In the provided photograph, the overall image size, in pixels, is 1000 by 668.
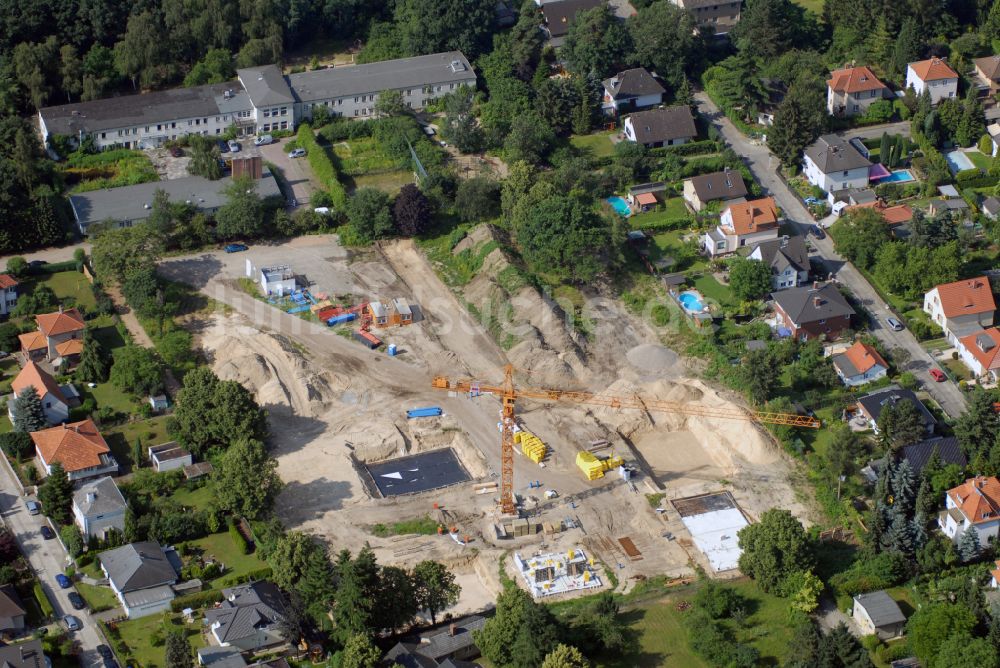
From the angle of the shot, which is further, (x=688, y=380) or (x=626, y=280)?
(x=626, y=280)

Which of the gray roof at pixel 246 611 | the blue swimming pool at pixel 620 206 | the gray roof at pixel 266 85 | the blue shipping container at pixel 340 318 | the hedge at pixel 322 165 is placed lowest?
the blue swimming pool at pixel 620 206

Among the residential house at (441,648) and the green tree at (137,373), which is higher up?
the green tree at (137,373)

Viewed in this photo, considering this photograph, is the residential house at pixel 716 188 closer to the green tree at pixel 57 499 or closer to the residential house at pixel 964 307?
the residential house at pixel 964 307

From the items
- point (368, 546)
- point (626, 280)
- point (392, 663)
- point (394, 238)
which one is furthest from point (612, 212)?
point (392, 663)

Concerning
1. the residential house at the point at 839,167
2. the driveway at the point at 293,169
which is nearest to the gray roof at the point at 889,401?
the residential house at the point at 839,167

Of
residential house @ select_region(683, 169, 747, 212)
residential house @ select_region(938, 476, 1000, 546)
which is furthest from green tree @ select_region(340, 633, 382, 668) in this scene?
residential house @ select_region(683, 169, 747, 212)

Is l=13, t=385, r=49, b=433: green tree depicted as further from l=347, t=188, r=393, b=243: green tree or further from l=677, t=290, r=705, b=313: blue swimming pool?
l=677, t=290, r=705, b=313: blue swimming pool

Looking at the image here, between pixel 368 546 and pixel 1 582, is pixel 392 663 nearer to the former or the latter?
pixel 368 546
